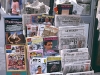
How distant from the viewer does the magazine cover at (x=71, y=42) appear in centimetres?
217

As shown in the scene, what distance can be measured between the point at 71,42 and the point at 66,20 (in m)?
0.22

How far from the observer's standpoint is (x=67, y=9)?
2.30 meters

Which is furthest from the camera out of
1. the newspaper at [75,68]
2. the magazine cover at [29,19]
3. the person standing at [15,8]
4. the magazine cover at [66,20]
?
the person standing at [15,8]

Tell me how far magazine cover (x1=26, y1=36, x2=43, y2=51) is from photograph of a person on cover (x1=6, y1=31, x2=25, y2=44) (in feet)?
0.66

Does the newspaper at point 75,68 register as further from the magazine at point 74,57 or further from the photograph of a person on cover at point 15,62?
the photograph of a person on cover at point 15,62

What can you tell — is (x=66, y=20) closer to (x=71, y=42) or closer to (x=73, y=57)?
(x=71, y=42)

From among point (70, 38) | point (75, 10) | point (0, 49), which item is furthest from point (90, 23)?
point (0, 49)

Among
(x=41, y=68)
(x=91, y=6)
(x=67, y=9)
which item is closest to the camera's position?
(x=41, y=68)

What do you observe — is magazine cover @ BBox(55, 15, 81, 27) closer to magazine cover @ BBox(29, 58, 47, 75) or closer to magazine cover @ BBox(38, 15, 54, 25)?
magazine cover @ BBox(38, 15, 54, 25)

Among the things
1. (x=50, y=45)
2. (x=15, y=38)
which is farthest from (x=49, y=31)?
(x=15, y=38)

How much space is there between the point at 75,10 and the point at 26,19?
52cm

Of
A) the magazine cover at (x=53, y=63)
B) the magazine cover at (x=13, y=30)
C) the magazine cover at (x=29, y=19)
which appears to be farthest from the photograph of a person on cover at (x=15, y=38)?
the magazine cover at (x=53, y=63)

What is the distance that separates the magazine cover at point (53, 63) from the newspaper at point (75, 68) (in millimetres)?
86

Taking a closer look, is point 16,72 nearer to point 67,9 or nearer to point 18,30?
point 18,30
